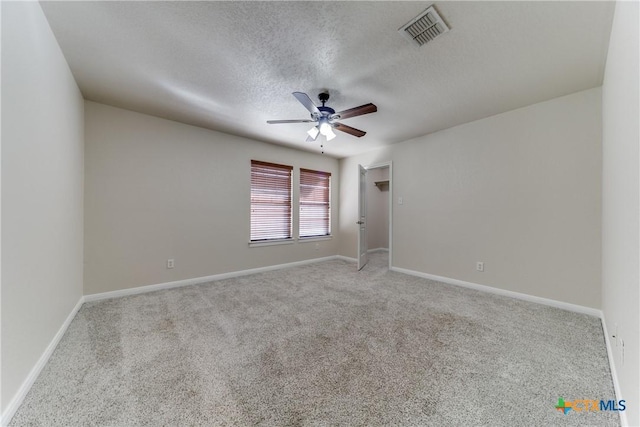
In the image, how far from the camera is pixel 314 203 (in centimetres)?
551

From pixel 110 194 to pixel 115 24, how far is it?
212 cm

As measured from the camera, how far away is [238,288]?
3541 millimetres

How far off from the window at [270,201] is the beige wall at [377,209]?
8.89 feet

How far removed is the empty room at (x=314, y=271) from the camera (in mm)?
1406

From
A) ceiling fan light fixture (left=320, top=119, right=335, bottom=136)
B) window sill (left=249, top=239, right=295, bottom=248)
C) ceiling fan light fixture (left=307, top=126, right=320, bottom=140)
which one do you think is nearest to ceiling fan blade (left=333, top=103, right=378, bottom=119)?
ceiling fan light fixture (left=320, top=119, right=335, bottom=136)

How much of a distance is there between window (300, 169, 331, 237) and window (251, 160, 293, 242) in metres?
0.37

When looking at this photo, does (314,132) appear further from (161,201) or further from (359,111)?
(161,201)

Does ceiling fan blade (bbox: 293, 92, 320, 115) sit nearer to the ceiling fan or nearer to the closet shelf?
the ceiling fan

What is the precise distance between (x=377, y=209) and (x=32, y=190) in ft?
21.5

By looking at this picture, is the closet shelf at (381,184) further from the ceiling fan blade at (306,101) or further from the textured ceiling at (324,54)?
the ceiling fan blade at (306,101)

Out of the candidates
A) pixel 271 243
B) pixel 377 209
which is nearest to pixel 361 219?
pixel 271 243

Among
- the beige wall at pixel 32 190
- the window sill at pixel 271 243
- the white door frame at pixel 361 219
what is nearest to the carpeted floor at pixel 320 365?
the beige wall at pixel 32 190

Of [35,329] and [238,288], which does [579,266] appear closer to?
[238,288]

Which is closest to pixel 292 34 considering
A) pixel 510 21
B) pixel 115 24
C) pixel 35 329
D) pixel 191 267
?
pixel 115 24
